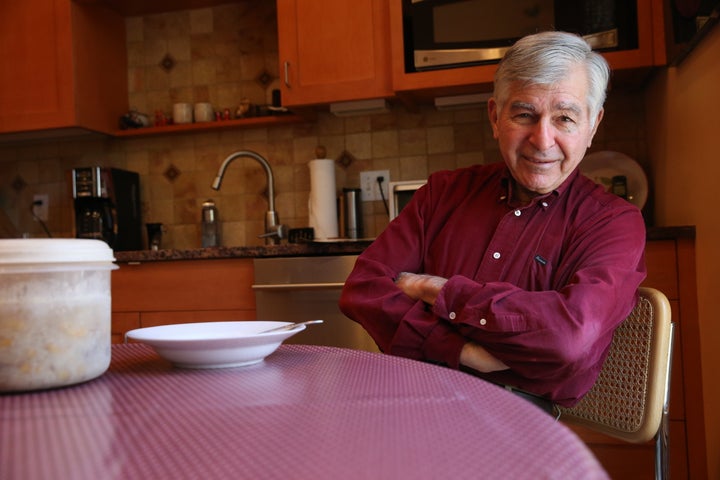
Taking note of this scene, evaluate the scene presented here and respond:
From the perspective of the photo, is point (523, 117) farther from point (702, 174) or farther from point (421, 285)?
point (702, 174)

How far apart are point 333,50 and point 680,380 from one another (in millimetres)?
1758

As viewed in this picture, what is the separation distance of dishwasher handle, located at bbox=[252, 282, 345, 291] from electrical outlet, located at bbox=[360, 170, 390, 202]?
708mm

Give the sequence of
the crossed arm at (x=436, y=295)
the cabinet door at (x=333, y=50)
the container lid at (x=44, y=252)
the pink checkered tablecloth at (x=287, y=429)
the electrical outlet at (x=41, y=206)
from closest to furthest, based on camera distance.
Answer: the pink checkered tablecloth at (x=287, y=429) → the container lid at (x=44, y=252) → the crossed arm at (x=436, y=295) → the cabinet door at (x=333, y=50) → the electrical outlet at (x=41, y=206)

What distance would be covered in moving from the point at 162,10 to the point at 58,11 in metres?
0.48

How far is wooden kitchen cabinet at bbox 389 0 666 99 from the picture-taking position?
2268 mm

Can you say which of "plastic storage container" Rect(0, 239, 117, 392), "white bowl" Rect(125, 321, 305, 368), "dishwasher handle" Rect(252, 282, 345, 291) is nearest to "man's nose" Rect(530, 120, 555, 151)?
"white bowl" Rect(125, 321, 305, 368)

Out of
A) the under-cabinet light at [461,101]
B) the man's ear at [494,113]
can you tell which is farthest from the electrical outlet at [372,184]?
the man's ear at [494,113]

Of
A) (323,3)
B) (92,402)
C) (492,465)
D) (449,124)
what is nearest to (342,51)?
(323,3)

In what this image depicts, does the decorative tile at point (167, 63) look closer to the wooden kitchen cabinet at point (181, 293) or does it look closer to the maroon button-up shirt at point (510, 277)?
the wooden kitchen cabinet at point (181, 293)

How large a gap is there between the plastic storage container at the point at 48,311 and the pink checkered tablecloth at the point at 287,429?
0.08 ft

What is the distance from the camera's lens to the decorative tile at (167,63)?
3.27m

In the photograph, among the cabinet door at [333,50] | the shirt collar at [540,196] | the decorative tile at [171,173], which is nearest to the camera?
the shirt collar at [540,196]

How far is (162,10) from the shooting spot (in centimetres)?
324

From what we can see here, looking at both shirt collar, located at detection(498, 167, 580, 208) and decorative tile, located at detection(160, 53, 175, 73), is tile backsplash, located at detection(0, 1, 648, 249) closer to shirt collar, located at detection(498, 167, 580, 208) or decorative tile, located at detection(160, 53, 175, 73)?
decorative tile, located at detection(160, 53, 175, 73)
